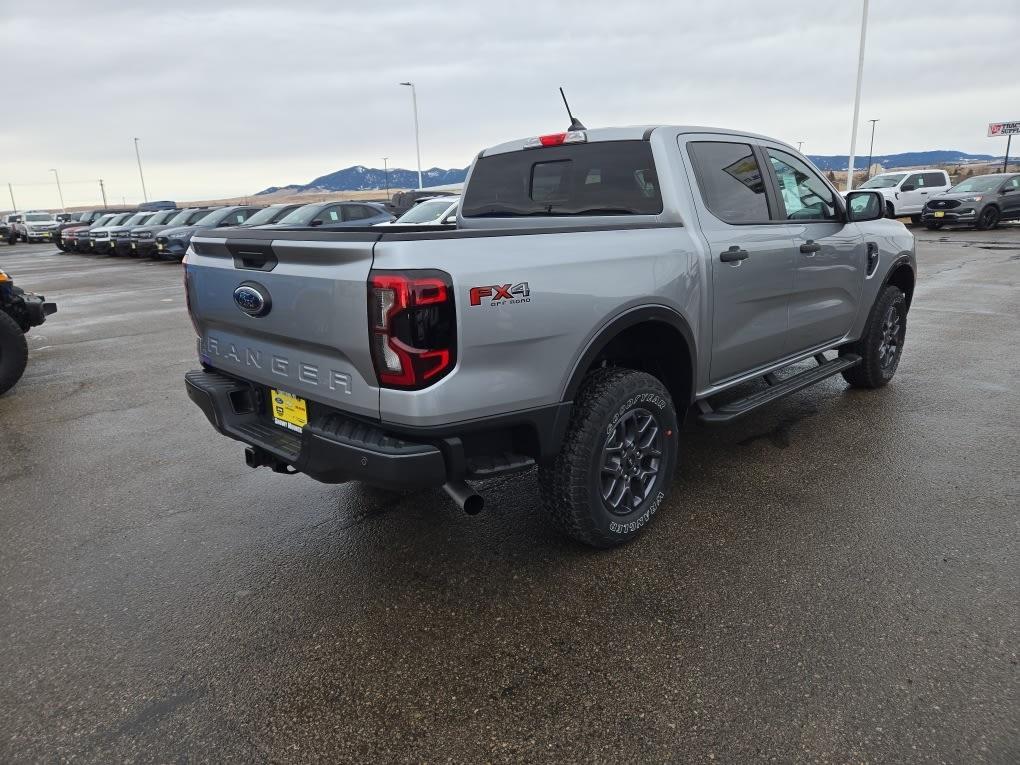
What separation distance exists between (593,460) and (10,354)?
19.1ft

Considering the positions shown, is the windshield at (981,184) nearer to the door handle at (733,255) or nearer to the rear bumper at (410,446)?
the door handle at (733,255)

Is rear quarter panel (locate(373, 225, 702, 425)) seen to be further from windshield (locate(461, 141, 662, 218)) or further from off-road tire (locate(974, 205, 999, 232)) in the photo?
off-road tire (locate(974, 205, 999, 232))

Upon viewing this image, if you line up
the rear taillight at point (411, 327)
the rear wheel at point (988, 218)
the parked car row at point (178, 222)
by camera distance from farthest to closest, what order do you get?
the rear wheel at point (988, 218) < the parked car row at point (178, 222) < the rear taillight at point (411, 327)

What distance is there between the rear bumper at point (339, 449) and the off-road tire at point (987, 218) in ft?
78.6

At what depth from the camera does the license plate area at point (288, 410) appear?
2971 mm

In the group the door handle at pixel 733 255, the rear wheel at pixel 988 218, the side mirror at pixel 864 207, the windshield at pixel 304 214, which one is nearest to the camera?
the door handle at pixel 733 255

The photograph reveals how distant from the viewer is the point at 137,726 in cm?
228

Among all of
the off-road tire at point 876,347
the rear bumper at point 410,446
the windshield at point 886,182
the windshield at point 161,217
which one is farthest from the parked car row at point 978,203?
the windshield at point 161,217

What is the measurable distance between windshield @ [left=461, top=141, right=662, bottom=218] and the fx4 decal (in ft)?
4.02

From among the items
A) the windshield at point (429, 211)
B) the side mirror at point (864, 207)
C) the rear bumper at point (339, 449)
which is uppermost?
the side mirror at point (864, 207)

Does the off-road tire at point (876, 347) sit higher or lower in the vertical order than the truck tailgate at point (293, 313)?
lower

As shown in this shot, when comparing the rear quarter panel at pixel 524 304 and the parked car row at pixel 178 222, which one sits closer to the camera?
the rear quarter panel at pixel 524 304

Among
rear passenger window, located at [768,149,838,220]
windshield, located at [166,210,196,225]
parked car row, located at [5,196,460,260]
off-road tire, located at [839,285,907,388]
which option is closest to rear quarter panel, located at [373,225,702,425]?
rear passenger window, located at [768,149,838,220]

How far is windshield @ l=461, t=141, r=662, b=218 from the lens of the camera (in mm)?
3648
